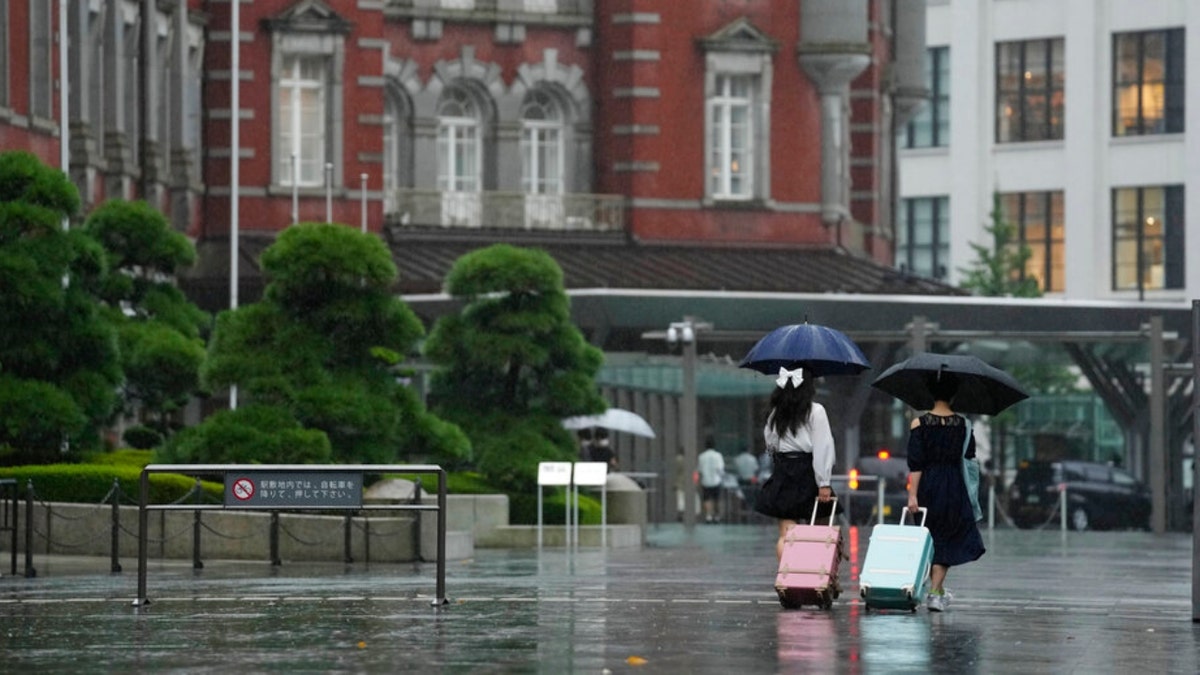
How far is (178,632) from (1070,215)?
3201 inches

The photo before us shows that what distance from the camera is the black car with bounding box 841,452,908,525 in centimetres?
5125

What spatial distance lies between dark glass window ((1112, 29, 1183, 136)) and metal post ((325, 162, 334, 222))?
3989 centimetres

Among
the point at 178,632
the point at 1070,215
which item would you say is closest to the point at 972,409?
A: the point at 178,632

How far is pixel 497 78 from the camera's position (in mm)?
66375

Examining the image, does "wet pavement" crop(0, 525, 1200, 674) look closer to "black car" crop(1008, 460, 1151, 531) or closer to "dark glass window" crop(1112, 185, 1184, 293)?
"black car" crop(1008, 460, 1151, 531)

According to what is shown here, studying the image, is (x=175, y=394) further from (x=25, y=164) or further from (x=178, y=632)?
(x=178, y=632)

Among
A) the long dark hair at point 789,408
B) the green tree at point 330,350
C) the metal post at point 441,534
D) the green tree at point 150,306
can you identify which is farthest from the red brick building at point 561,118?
the metal post at point 441,534

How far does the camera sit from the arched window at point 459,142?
2621 inches

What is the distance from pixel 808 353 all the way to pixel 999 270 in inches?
2573

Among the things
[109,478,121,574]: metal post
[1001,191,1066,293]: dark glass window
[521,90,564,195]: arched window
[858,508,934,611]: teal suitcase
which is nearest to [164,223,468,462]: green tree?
[109,478,121,574]: metal post

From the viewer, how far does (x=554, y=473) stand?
124ft

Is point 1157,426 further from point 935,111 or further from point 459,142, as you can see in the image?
point 935,111

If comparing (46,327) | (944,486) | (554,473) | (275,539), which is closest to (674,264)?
(554,473)

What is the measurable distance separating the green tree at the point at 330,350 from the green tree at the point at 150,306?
2.07 m
